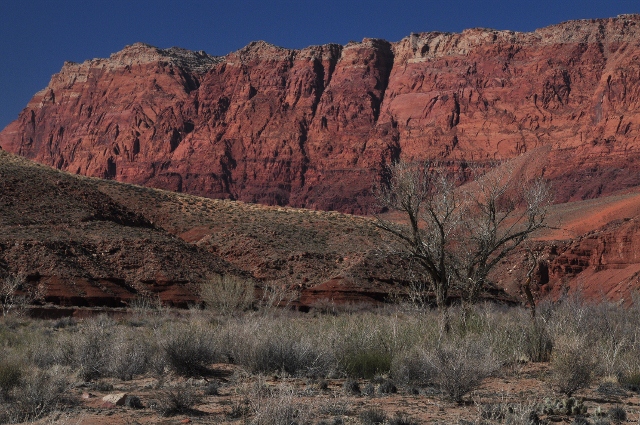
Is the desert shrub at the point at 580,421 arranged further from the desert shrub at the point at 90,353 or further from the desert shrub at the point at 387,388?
the desert shrub at the point at 90,353

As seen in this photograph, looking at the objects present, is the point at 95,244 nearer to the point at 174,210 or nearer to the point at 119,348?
the point at 174,210

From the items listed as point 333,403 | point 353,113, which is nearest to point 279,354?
point 333,403

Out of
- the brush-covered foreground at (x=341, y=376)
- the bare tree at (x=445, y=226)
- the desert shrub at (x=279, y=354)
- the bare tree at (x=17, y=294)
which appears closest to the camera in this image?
the brush-covered foreground at (x=341, y=376)

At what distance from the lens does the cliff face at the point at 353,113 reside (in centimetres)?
12425

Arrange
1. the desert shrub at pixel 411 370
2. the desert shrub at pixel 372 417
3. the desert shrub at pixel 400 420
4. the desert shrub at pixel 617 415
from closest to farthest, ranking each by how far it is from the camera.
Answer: the desert shrub at pixel 400 420, the desert shrub at pixel 372 417, the desert shrub at pixel 617 415, the desert shrub at pixel 411 370

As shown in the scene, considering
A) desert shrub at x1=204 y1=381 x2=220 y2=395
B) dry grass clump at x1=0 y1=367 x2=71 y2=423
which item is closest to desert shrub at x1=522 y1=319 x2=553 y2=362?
desert shrub at x1=204 y1=381 x2=220 y2=395

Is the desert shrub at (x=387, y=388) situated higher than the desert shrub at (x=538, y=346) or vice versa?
the desert shrub at (x=538, y=346)

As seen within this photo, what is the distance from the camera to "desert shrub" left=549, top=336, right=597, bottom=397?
10.7 metres

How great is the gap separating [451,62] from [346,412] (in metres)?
146

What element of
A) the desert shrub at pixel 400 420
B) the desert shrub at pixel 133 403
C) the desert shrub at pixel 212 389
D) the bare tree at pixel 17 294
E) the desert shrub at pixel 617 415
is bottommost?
the desert shrub at pixel 133 403

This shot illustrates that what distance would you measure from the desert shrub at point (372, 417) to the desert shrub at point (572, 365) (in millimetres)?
3237

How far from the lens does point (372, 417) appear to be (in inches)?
346

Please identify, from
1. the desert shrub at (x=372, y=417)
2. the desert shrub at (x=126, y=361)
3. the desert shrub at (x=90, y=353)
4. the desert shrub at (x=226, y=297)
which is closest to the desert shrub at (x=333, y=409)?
the desert shrub at (x=372, y=417)

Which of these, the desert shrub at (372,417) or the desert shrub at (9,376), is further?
the desert shrub at (9,376)
